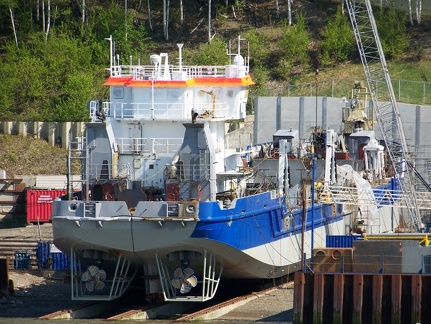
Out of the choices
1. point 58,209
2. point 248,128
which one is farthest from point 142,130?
point 248,128

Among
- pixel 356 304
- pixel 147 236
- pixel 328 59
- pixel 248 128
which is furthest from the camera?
pixel 328 59

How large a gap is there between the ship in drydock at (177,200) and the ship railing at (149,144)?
3 cm

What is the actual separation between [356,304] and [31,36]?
4871cm

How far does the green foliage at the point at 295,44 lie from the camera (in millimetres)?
83250

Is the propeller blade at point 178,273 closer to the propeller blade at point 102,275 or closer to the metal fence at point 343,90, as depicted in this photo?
→ the propeller blade at point 102,275

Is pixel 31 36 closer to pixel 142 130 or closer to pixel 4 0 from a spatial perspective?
pixel 4 0

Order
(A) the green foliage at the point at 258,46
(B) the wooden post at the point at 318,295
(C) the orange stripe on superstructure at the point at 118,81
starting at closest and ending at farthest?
(B) the wooden post at the point at 318,295
(C) the orange stripe on superstructure at the point at 118,81
(A) the green foliage at the point at 258,46

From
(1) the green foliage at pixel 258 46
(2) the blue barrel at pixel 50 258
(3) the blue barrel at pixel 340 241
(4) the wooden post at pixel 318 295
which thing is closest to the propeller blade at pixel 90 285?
(2) the blue barrel at pixel 50 258

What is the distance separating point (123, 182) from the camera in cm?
4741

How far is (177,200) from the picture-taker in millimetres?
45844

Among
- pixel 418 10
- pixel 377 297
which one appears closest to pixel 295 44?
pixel 418 10

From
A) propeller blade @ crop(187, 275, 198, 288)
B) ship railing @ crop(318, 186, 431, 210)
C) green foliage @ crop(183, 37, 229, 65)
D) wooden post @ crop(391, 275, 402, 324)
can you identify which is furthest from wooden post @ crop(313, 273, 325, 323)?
green foliage @ crop(183, 37, 229, 65)

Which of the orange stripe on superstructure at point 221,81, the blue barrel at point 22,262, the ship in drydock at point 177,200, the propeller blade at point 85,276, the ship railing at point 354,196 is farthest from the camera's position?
the blue barrel at point 22,262

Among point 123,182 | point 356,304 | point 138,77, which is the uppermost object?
point 138,77
